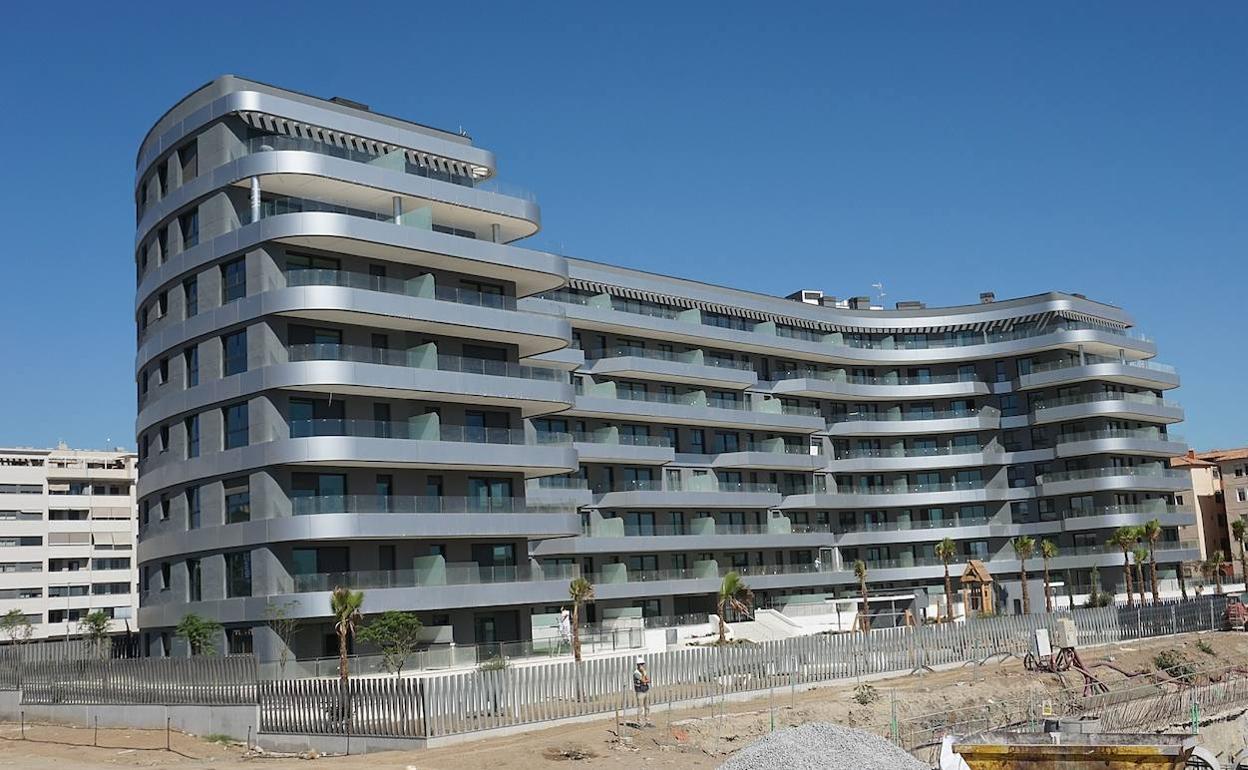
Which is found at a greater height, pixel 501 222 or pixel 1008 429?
pixel 501 222

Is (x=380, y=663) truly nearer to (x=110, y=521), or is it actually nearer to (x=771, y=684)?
(x=771, y=684)

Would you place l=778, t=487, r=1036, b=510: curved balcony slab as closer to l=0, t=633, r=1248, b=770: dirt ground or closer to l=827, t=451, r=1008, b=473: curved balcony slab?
l=827, t=451, r=1008, b=473: curved balcony slab

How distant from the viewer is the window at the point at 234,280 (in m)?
52.2

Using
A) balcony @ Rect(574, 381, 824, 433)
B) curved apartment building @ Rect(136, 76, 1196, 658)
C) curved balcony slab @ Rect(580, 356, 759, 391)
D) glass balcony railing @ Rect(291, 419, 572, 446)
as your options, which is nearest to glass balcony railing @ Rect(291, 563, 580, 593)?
curved apartment building @ Rect(136, 76, 1196, 658)

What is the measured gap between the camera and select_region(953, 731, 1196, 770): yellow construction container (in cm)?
2275

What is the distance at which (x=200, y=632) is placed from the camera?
49.7m

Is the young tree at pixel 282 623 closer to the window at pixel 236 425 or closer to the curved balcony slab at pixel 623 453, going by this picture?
the window at pixel 236 425

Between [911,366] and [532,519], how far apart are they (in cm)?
5324

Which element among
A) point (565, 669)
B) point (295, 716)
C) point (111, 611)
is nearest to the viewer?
point (295, 716)

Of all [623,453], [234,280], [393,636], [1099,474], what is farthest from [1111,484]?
[234,280]

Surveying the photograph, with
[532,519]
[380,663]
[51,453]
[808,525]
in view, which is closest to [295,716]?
[380,663]

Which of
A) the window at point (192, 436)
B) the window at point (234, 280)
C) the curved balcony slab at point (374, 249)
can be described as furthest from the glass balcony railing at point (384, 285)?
the window at point (192, 436)

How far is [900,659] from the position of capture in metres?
49.2

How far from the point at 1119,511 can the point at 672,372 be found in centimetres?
3795
